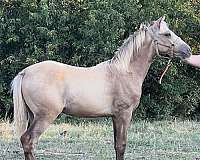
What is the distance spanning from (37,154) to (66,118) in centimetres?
1003

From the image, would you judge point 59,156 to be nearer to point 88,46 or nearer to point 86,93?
point 86,93

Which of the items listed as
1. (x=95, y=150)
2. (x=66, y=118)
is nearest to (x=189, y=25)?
(x=66, y=118)

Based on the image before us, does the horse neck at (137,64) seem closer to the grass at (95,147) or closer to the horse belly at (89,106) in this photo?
the horse belly at (89,106)

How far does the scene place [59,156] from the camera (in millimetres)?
7645

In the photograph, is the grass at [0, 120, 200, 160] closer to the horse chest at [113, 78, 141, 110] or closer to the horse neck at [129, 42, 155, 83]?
the horse chest at [113, 78, 141, 110]

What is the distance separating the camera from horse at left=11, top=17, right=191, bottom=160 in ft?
22.2

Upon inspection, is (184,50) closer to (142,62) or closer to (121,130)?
(142,62)

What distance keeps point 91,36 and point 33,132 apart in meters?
12.9

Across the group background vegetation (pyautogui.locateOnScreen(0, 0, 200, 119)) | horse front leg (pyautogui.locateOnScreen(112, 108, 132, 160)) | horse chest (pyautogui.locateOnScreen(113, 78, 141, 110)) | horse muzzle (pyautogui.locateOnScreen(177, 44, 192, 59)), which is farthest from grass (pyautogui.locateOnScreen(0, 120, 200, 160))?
background vegetation (pyautogui.locateOnScreen(0, 0, 200, 119))

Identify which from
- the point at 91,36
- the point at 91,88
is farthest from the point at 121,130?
the point at 91,36

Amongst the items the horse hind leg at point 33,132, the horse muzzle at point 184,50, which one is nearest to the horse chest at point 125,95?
the horse muzzle at point 184,50

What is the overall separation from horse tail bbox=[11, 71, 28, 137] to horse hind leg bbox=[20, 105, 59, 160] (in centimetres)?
15

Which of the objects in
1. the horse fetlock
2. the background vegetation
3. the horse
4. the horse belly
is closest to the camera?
the horse fetlock

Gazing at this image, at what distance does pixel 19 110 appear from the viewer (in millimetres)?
6867
